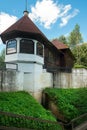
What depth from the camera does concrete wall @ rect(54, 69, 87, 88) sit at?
74.5 feet

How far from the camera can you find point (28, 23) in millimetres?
19922

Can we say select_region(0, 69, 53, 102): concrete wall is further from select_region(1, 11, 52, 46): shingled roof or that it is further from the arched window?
select_region(1, 11, 52, 46): shingled roof

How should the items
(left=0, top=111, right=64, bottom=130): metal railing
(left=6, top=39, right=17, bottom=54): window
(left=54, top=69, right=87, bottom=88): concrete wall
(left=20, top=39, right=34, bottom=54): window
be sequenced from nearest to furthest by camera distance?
(left=0, top=111, right=64, bottom=130): metal railing, (left=20, top=39, right=34, bottom=54): window, (left=6, top=39, right=17, bottom=54): window, (left=54, top=69, right=87, bottom=88): concrete wall

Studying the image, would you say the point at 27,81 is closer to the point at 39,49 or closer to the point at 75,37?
the point at 39,49

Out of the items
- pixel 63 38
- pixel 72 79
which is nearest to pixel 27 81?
pixel 72 79

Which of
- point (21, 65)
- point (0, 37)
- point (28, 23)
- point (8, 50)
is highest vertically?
point (28, 23)

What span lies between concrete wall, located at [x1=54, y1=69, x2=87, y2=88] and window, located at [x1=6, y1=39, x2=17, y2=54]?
6.30 m

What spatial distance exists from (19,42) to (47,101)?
6429mm

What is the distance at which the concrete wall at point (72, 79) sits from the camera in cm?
2272

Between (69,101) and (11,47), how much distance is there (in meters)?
7.73

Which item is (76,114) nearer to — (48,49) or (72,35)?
(48,49)

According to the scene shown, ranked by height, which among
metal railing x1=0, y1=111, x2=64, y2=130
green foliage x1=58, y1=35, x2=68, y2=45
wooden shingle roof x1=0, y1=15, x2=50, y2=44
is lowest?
metal railing x1=0, y1=111, x2=64, y2=130

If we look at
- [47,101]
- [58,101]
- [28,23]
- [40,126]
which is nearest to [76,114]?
[58,101]

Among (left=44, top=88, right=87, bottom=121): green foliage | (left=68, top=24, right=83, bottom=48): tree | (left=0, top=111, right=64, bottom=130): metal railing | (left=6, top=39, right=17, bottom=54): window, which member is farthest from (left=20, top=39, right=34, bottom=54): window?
(left=68, top=24, right=83, bottom=48): tree
